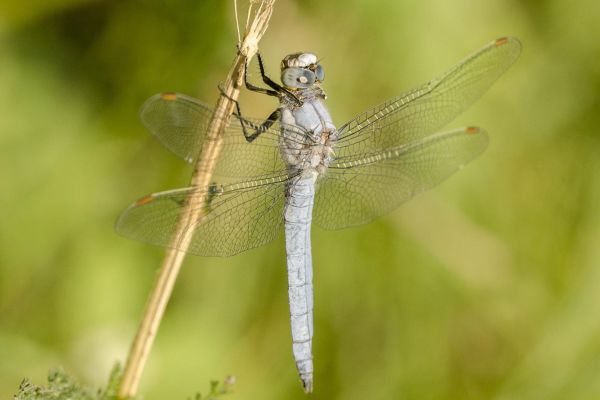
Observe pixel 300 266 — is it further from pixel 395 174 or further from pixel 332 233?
pixel 332 233

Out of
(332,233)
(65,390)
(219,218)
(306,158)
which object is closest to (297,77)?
(306,158)

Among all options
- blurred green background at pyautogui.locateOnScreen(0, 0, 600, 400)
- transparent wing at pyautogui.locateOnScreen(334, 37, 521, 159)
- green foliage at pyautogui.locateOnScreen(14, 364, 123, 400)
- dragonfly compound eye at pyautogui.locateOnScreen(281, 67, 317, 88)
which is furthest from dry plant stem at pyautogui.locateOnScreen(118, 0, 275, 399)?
blurred green background at pyautogui.locateOnScreen(0, 0, 600, 400)

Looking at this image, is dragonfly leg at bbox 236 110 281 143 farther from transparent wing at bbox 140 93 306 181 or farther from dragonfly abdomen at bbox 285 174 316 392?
dragonfly abdomen at bbox 285 174 316 392

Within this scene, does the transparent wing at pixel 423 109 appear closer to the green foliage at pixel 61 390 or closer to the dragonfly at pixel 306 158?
the dragonfly at pixel 306 158

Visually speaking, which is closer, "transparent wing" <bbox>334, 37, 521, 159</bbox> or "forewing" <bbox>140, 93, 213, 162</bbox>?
"forewing" <bbox>140, 93, 213, 162</bbox>

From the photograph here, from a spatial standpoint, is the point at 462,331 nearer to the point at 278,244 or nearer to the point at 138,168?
the point at 278,244

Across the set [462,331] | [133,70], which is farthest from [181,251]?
[462,331]

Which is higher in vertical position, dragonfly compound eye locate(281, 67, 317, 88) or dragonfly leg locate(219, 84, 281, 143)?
dragonfly compound eye locate(281, 67, 317, 88)
